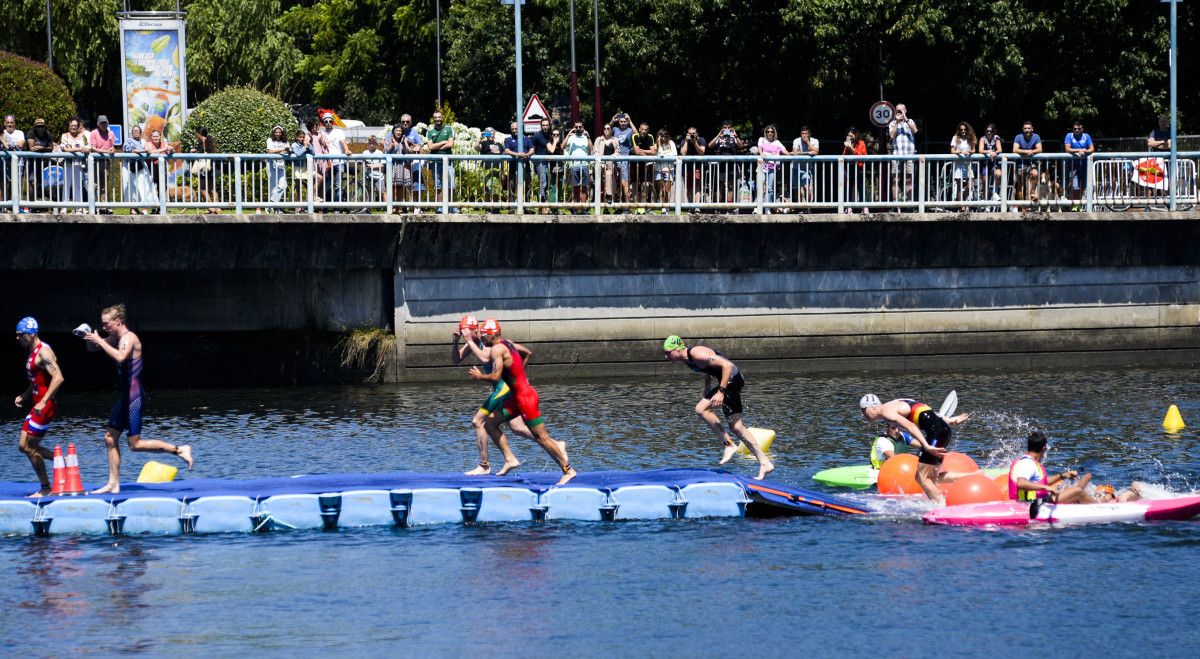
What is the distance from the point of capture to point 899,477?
17000mm

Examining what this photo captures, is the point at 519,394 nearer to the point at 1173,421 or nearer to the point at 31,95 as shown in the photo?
the point at 1173,421

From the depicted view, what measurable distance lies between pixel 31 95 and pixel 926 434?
81.7 ft

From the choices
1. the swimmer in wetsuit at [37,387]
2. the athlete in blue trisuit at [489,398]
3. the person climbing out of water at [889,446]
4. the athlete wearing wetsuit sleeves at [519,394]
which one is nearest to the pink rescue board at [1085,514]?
the person climbing out of water at [889,446]

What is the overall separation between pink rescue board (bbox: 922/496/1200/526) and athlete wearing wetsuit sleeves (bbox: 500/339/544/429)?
13.9 feet

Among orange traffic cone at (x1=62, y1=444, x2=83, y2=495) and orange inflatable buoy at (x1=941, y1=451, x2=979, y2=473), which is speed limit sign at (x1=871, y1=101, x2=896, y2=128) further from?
orange traffic cone at (x1=62, y1=444, x2=83, y2=495)

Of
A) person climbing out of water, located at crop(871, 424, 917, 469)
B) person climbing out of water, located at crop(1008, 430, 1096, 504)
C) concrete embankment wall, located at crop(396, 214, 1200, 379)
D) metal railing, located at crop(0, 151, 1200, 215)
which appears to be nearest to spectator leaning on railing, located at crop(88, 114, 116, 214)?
metal railing, located at crop(0, 151, 1200, 215)

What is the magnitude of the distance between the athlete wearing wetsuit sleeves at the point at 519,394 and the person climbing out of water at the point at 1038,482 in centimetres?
492

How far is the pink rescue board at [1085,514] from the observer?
15695mm

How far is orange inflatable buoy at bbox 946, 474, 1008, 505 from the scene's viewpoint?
16.2 meters

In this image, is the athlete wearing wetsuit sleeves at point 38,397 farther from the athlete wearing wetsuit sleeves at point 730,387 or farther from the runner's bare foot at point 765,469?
the runner's bare foot at point 765,469

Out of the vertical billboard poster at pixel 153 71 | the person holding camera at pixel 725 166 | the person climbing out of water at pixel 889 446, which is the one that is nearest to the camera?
the person climbing out of water at pixel 889 446

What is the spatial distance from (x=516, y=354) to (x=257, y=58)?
38.6 metres

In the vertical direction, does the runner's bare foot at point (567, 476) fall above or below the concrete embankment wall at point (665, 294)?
below

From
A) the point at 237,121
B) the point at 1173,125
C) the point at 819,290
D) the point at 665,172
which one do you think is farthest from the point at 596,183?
the point at 1173,125
